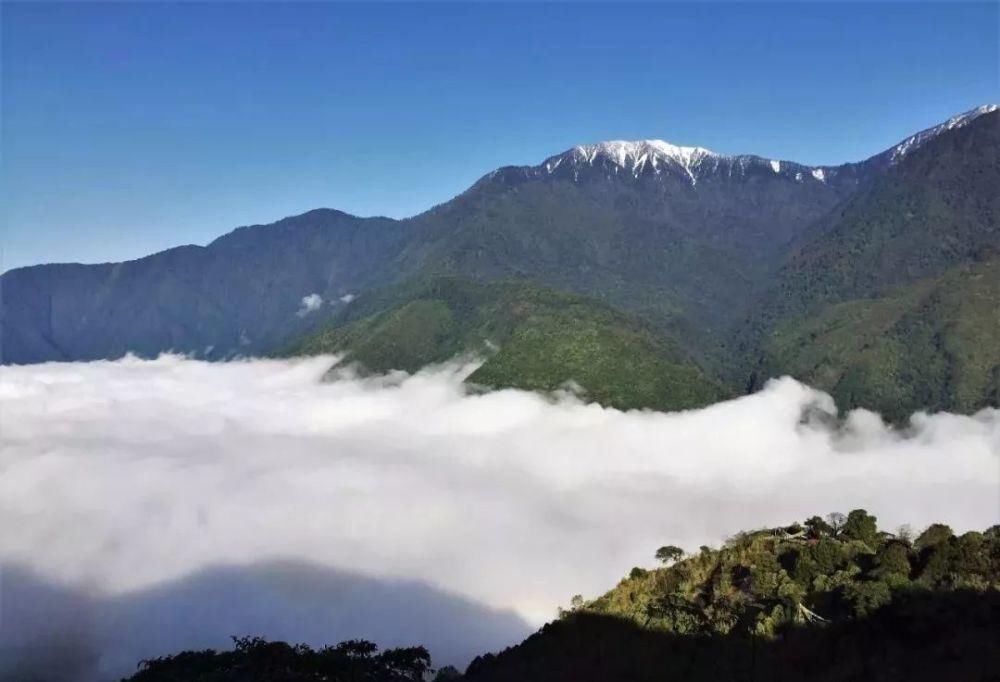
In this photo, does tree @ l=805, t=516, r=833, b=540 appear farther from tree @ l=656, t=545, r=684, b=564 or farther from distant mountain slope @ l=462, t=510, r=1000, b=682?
tree @ l=656, t=545, r=684, b=564

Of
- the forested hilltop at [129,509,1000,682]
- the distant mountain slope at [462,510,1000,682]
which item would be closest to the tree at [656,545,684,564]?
the forested hilltop at [129,509,1000,682]

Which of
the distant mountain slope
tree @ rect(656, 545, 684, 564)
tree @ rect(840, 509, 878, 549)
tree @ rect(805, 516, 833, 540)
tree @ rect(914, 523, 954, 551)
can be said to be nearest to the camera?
the distant mountain slope

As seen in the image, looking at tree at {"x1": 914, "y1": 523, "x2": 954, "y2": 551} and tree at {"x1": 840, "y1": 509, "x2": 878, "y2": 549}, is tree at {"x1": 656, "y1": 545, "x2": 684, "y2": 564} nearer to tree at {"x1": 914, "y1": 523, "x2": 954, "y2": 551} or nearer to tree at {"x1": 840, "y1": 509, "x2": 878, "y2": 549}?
tree at {"x1": 840, "y1": 509, "x2": 878, "y2": 549}

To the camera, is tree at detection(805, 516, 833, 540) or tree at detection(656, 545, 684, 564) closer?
tree at detection(805, 516, 833, 540)

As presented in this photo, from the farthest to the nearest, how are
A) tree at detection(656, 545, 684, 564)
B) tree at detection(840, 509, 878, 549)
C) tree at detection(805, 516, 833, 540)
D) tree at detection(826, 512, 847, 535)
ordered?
tree at detection(656, 545, 684, 564) → tree at detection(826, 512, 847, 535) → tree at detection(805, 516, 833, 540) → tree at detection(840, 509, 878, 549)

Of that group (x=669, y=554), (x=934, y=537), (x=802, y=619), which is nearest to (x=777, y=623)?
(x=802, y=619)

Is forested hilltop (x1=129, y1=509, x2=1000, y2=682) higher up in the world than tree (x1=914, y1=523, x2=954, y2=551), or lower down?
lower down
